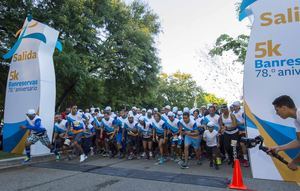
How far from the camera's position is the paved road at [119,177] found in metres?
7.70

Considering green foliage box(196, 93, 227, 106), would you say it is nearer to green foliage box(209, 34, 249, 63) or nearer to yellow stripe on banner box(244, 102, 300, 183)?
green foliage box(209, 34, 249, 63)

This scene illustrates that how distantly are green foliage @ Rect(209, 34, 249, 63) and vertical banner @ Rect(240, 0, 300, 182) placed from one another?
1563 cm

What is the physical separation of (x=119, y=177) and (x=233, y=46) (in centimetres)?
1576

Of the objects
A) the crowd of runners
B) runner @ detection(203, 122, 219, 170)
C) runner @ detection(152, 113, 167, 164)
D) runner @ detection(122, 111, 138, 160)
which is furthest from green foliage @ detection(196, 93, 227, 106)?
runner @ detection(203, 122, 219, 170)

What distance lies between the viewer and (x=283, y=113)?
14.5 feet

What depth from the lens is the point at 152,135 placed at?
1261cm

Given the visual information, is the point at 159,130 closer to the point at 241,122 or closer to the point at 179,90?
the point at 241,122

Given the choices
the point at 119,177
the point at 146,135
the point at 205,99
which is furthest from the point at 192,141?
the point at 205,99

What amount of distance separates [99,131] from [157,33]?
20314mm

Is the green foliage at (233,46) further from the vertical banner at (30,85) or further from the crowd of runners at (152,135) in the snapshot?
the vertical banner at (30,85)

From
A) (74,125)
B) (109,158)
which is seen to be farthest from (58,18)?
(109,158)

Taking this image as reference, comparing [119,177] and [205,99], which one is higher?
[205,99]

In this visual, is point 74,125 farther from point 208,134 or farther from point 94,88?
point 94,88

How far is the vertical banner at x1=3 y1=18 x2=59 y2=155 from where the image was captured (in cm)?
1282
